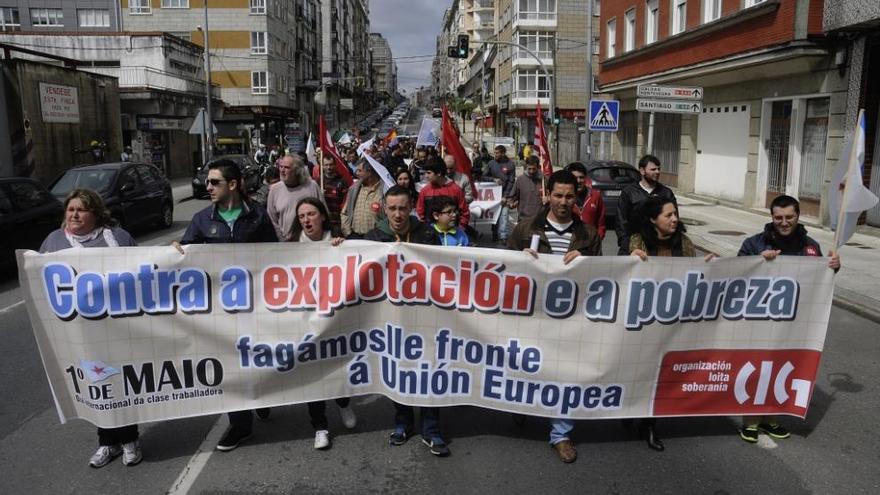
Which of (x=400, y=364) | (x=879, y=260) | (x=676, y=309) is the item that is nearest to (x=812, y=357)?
(x=676, y=309)

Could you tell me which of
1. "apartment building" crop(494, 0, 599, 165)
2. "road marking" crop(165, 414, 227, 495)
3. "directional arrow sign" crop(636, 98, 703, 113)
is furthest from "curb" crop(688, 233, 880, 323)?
"apartment building" crop(494, 0, 599, 165)

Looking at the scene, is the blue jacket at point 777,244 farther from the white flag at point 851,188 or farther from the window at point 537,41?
the window at point 537,41

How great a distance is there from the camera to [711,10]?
19.8 m

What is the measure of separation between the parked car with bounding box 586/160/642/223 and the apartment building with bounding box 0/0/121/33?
52703 millimetres

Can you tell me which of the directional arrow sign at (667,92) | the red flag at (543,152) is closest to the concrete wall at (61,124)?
the directional arrow sign at (667,92)

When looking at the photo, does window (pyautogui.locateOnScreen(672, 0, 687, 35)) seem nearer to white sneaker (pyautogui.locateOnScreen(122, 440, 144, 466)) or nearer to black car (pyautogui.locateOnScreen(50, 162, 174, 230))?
black car (pyautogui.locateOnScreen(50, 162, 174, 230))

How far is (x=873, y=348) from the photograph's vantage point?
23.4 feet

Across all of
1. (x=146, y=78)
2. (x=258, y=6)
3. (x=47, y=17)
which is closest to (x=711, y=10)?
(x=146, y=78)

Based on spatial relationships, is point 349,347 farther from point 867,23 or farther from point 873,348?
point 867,23

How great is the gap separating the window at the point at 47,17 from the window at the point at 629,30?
49303 mm

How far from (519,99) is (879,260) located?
47.2 m

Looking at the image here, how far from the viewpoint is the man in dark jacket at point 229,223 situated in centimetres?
467

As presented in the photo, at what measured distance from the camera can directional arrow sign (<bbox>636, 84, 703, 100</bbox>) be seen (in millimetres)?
15578

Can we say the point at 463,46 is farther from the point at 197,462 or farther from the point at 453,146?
the point at 197,462
